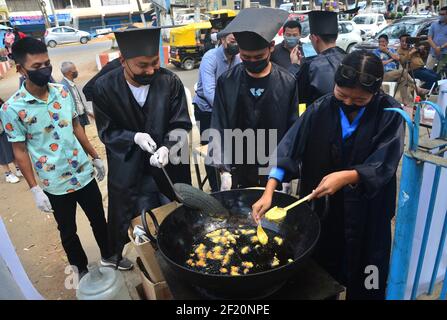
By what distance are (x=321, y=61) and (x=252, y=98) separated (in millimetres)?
1105

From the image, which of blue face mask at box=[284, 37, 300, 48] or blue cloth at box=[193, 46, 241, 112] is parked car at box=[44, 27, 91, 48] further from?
blue face mask at box=[284, 37, 300, 48]

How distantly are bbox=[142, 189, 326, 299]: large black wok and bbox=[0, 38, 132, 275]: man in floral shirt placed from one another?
1082mm

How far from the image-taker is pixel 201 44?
1459 cm

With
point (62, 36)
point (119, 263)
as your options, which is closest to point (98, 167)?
point (119, 263)

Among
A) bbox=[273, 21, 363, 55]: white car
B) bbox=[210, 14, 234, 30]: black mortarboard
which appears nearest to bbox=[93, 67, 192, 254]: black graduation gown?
bbox=[210, 14, 234, 30]: black mortarboard

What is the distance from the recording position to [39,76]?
2.54m

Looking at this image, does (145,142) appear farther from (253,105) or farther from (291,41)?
(291,41)

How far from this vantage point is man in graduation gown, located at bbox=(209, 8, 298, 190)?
2.41 meters

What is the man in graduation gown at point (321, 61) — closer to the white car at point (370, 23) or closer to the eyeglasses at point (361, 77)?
the eyeglasses at point (361, 77)

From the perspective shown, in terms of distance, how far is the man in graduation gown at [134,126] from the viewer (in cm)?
259

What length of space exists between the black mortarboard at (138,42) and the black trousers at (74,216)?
1.20m
